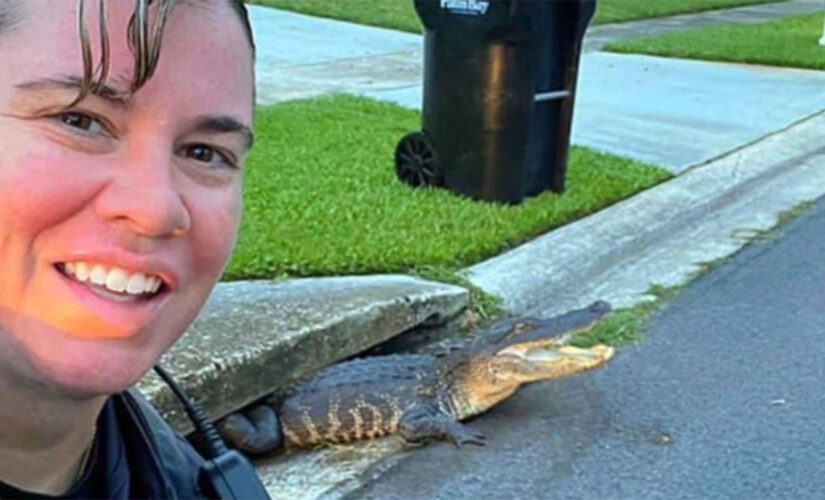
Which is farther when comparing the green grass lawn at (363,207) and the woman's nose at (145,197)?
the green grass lawn at (363,207)

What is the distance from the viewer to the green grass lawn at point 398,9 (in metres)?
15.2

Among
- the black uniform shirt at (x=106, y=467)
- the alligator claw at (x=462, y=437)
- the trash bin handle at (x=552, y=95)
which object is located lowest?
the alligator claw at (x=462, y=437)

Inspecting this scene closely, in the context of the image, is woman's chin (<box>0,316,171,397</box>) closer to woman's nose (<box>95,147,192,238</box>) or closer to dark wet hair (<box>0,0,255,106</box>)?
woman's nose (<box>95,147,192,238</box>)

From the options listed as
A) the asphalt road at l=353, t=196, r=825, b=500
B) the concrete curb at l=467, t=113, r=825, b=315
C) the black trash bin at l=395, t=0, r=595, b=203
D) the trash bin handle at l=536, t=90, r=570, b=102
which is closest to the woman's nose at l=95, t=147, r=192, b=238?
the asphalt road at l=353, t=196, r=825, b=500

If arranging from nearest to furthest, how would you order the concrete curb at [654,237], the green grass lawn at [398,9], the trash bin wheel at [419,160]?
the concrete curb at [654,237] → the trash bin wheel at [419,160] → the green grass lawn at [398,9]

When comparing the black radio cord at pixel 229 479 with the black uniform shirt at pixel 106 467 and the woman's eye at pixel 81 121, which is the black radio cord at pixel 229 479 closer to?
the black uniform shirt at pixel 106 467

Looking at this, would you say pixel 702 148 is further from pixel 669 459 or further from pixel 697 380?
pixel 669 459

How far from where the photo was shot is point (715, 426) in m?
4.10

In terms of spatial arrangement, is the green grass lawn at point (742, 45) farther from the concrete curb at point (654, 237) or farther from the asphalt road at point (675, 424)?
the asphalt road at point (675, 424)

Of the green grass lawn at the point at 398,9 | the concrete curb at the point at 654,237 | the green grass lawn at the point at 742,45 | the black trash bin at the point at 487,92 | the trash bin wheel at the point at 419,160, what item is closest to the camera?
the concrete curb at the point at 654,237

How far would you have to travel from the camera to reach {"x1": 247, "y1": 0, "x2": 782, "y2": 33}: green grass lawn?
1520 centimetres

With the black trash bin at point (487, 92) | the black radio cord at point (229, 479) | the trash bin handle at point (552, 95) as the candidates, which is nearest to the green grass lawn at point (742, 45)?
the trash bin handle at point (552, 95)

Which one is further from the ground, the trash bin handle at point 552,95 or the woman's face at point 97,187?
the woman's face at point 97,187

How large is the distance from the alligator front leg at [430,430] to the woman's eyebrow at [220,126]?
2729mm
